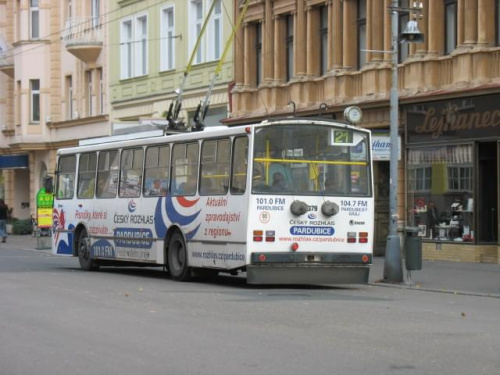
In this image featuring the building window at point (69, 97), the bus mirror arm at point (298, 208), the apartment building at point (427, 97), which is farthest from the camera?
the building window at point (69, 97)

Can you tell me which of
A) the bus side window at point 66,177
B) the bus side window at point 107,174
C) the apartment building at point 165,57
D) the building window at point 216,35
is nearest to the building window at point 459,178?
the bus side window at point 107,174

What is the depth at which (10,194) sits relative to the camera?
2308 inches

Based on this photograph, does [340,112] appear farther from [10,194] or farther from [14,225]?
[10,194]

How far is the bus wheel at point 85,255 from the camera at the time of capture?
26094 mm

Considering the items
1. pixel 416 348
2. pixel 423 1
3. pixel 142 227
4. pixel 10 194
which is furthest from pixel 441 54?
pixel 10 194

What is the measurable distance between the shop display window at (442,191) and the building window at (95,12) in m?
22.1

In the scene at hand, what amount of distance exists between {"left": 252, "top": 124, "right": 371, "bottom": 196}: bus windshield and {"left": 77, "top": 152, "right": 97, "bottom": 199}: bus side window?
7.08 m

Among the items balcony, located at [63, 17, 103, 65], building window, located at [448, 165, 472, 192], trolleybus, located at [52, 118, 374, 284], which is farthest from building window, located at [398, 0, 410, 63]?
balcony, located at [63, 17, 103, 65]

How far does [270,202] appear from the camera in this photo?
19703 millimetres

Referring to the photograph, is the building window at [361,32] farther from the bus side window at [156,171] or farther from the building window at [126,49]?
the building window at [126,49]

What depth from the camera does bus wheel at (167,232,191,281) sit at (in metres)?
21.9

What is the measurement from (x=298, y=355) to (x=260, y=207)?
846cm

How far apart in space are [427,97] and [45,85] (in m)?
28.5

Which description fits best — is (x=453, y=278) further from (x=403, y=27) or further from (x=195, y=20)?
(x=195, y=20)
